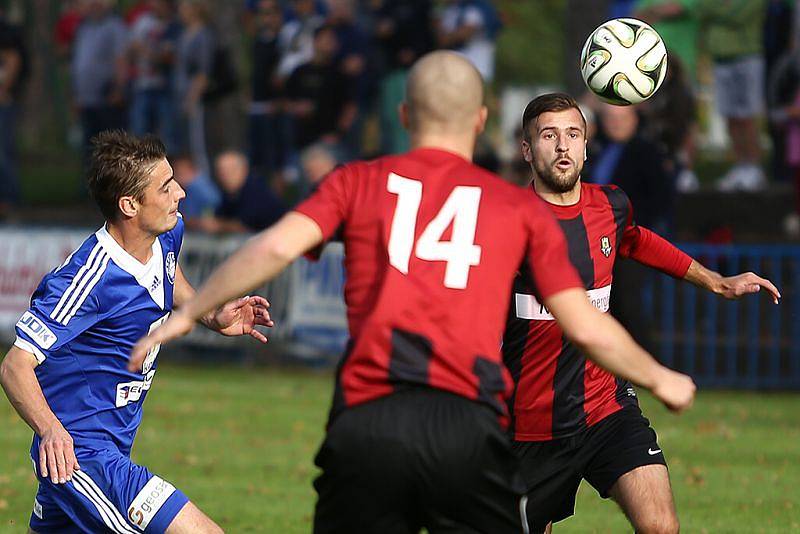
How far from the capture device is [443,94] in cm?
489

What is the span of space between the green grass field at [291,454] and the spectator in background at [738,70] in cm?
332

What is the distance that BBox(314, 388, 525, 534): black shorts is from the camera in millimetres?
4797

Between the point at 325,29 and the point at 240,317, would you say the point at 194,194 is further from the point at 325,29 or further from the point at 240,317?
the point at 240,317

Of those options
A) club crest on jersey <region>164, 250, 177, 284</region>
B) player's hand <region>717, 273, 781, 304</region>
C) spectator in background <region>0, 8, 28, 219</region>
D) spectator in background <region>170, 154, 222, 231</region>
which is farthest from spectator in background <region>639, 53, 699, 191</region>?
spectator in background <region>0, 8, 28, 219</region>

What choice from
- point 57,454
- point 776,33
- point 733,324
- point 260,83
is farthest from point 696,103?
point 57,454

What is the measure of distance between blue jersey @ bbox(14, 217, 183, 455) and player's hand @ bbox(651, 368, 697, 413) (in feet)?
7.68

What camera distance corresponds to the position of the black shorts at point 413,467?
189 inches

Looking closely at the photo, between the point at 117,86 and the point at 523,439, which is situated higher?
the point at 117,86

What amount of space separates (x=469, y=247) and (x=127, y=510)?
202 centimetres

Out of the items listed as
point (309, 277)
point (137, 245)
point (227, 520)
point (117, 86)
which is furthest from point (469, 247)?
point (117, 86)

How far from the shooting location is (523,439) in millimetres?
6988

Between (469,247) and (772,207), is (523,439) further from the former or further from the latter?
(772,207)

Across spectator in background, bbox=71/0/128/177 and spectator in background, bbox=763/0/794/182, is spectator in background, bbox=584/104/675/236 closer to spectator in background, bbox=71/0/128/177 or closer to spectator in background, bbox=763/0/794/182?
spectator in background, bbox=763/0/794/182

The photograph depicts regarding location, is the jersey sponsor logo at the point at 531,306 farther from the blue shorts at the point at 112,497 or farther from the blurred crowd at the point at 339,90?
the blurred crowd at the point at 339,90
